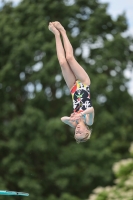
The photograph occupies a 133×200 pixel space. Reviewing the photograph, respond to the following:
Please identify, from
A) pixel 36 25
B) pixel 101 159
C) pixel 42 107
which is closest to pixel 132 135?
pixel 101 159

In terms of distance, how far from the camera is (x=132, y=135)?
767 inches

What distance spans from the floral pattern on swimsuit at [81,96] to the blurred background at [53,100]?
10552mm

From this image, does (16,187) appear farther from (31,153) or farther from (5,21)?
(5,21)

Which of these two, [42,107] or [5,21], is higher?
[5,21]

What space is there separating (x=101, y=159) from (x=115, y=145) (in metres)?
2.30

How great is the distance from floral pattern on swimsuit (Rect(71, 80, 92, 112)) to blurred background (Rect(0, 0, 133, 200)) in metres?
10.6

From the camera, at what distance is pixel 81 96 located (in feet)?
21.1

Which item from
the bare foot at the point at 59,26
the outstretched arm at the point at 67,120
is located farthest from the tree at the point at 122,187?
the bare foot at the point at 59,26

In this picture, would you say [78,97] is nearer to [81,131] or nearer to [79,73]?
[79,73]

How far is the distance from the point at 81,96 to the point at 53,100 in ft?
39.8

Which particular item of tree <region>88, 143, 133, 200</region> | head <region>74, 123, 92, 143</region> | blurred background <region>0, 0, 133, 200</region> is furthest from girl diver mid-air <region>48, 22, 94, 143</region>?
blurred background <region>0, 0, 133, 200</region>

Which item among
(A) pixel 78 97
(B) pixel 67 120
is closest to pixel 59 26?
(A) pixel 78 97

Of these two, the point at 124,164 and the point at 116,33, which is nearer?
the point at 124,164

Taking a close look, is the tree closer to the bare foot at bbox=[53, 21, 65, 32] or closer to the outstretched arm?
the outstretched arm
